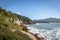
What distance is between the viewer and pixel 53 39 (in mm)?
29469

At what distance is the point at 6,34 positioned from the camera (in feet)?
48.5

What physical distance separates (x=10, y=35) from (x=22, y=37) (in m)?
1.50

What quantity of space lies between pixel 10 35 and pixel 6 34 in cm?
26

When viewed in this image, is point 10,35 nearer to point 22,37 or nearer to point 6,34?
point 6,34

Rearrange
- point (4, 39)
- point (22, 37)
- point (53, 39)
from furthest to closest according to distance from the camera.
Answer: point (53, 39) → point (22, 37) → point (4, 39)

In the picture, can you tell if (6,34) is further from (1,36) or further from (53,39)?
(53,39)

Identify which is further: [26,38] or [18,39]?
[26,38]

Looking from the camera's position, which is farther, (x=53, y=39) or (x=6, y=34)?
(x=53, y=39)

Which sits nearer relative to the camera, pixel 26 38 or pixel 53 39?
pixel 26 38

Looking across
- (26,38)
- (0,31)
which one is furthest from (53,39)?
(0,31)

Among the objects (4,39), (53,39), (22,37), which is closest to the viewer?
(4,39)

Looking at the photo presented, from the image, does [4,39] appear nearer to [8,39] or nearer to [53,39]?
[8,39]

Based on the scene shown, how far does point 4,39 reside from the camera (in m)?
14.4

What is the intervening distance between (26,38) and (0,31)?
2.21m
